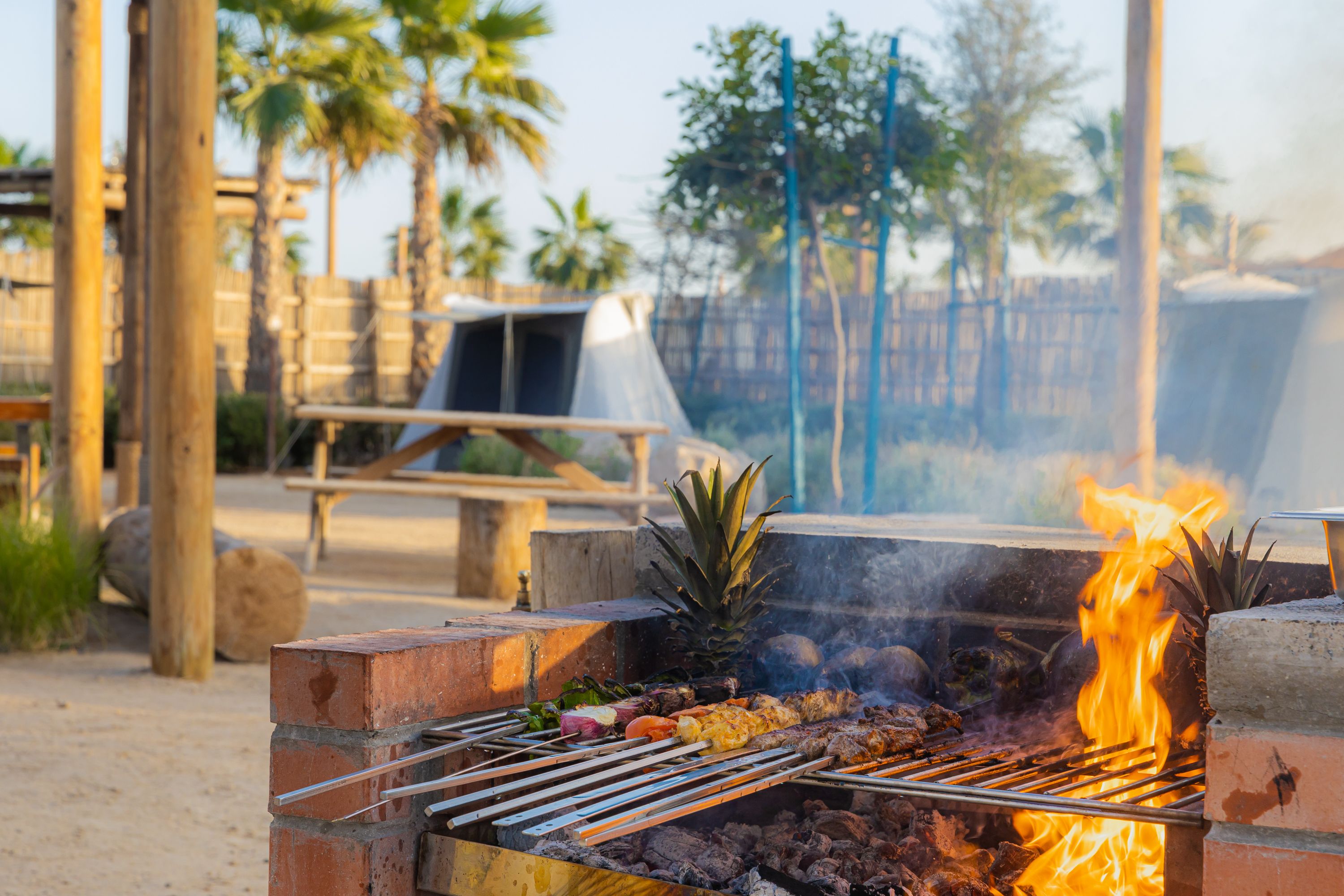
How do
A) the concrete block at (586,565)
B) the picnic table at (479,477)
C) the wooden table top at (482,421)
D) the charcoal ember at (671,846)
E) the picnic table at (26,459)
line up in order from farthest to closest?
the picnic table at (479,477) → the wooden table top at (482,421) → the picnic table at (26,459) → the concrete block at (586,565) → the charcoal ember at (671,846)

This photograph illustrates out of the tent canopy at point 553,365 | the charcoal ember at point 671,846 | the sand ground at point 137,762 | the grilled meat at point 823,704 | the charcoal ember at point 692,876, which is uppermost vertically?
the tent canopy at point 553,365

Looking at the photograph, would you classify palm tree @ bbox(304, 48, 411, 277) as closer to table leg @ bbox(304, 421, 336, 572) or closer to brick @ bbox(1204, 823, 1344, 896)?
table leg @ bbox(304, 421, 336, 572)

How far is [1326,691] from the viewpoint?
1.49 m

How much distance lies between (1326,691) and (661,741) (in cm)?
92

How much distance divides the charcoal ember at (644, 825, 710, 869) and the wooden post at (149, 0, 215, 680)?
367cm

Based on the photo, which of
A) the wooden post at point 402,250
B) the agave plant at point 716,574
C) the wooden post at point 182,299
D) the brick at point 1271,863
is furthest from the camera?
the wooden post at point 402,250

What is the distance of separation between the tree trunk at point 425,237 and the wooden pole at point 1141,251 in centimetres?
1165

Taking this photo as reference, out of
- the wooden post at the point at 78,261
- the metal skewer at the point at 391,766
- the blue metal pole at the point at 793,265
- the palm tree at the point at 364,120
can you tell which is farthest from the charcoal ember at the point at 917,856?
the palm tree at the point at 364,120

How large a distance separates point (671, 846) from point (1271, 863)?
0.87 metres

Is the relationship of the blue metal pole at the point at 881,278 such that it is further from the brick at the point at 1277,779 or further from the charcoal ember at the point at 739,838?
the brick at the point at 1277,779

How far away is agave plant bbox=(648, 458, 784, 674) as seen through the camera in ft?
7.77

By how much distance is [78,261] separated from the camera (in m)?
6.42

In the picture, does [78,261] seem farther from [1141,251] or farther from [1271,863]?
[1271,863]

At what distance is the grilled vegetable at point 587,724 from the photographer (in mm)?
1942
